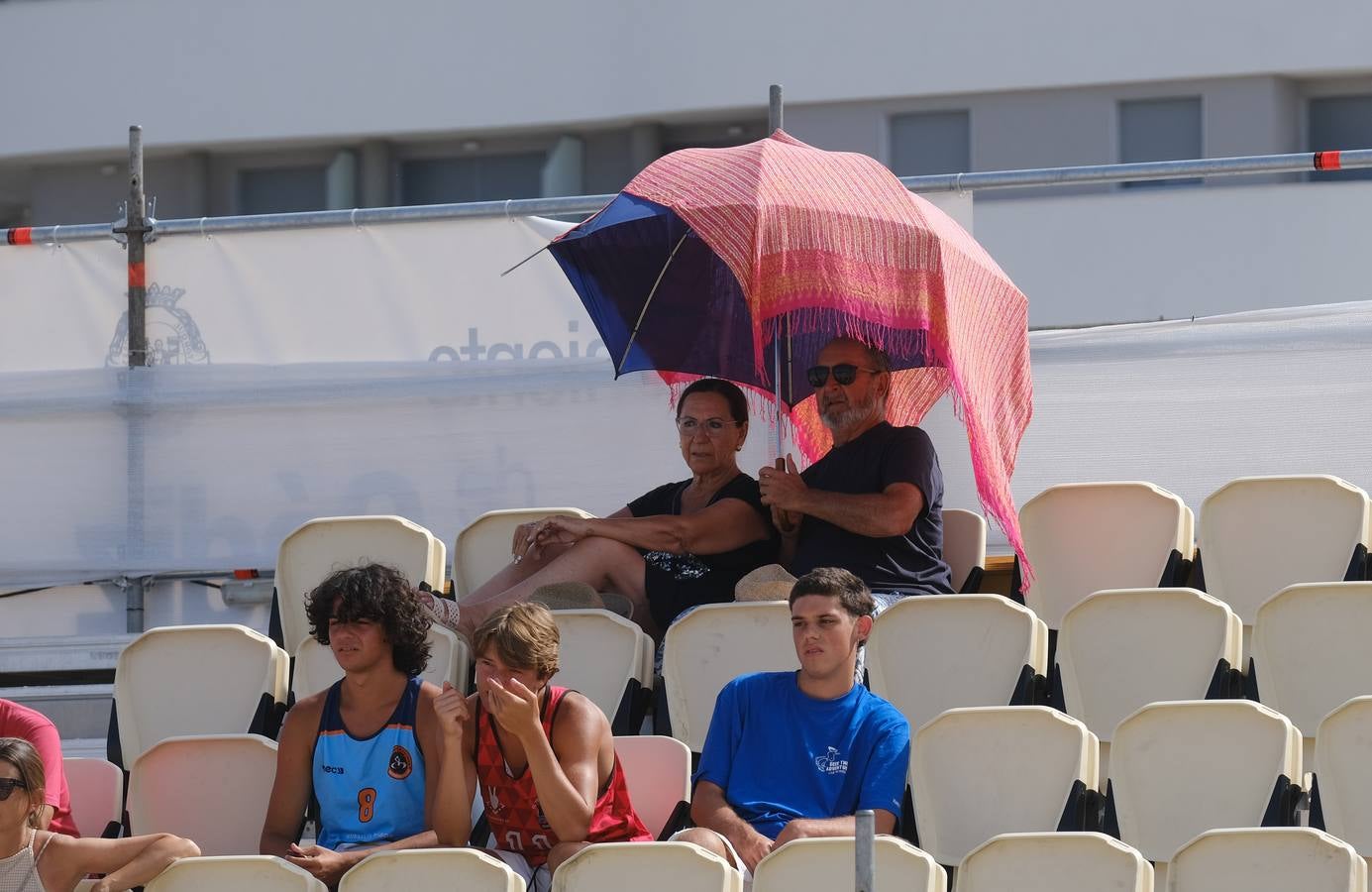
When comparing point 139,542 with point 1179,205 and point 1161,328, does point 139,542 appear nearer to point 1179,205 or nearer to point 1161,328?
point 1161,328

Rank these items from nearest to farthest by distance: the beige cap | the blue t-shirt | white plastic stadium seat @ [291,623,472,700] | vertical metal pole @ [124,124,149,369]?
the blue t-shirt
white plastic stadium seat @ [291,623,472,700]
the beige cap
vertical metal pole @ [124,124,149,369]

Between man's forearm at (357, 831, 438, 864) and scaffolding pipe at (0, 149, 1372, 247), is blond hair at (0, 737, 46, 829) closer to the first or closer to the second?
man's forearm at (357, 831, 438, 864)

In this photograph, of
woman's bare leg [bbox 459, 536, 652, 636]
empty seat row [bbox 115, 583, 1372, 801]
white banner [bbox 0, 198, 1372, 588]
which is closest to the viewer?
empty seat row [bbox 115, 583, 1372, 801]

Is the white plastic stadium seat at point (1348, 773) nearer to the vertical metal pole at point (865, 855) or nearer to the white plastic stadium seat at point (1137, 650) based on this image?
the white plastic stadium seat at point (1137, 650)

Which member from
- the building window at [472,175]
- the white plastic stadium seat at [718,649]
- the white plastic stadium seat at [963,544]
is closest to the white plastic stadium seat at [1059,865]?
the white plastic stadium seat at [718,649]

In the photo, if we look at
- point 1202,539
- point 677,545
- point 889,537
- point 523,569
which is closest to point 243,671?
point 523,569

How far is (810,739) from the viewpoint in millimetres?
4980

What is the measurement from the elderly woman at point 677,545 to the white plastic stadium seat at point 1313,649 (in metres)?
1.51

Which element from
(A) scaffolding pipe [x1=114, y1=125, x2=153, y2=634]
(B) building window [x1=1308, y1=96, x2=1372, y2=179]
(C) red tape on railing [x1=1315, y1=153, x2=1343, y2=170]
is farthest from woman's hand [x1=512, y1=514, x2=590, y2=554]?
(B) building window [x1=1308, y1=96, x2=1372, y2=179]

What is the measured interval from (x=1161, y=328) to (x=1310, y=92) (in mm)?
8639

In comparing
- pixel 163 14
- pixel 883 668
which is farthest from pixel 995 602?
pixel 163 14

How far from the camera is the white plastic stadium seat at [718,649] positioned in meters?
5.68

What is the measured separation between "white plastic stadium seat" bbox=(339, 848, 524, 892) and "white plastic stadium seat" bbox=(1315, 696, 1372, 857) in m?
1.78

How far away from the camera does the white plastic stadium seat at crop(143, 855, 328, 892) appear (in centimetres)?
445
